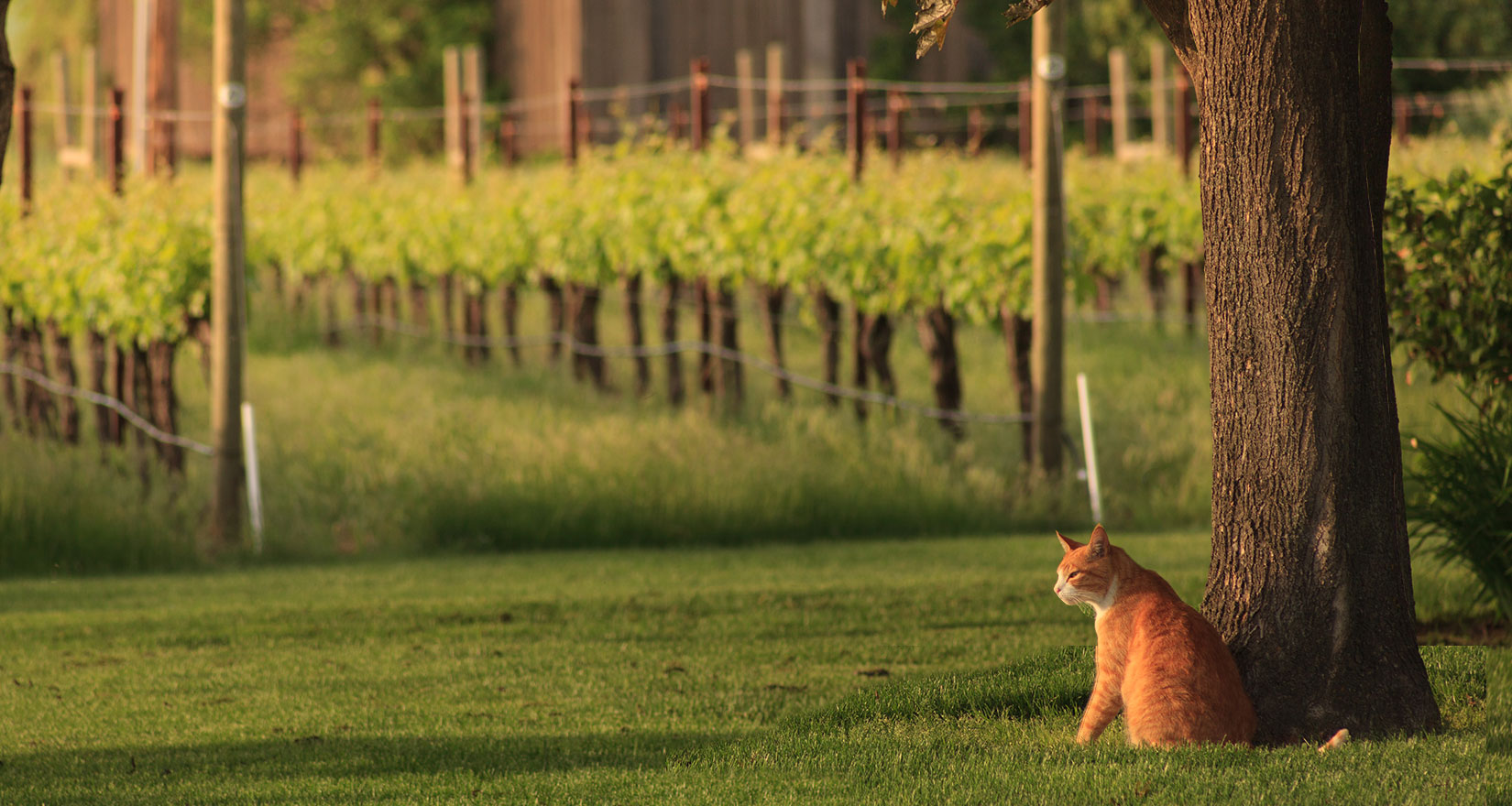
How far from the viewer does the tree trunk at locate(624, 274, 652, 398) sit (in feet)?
47.2

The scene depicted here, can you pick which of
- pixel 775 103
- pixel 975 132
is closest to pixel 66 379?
pixel 775 103

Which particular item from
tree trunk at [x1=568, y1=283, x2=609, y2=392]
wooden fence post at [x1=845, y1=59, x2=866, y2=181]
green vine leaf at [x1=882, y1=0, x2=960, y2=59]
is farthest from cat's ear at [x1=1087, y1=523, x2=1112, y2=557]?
tree trunk at [x1=568, y1=283, x2=609, y2=392]

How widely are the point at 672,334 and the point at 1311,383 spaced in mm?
9499

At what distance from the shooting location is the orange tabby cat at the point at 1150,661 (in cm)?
472

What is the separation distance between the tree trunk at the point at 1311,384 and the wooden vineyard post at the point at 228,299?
22.3ft

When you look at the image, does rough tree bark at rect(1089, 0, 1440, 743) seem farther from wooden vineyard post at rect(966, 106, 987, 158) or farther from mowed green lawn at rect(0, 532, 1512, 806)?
wooden vineyard post at rect(966, 106, 987, 158)

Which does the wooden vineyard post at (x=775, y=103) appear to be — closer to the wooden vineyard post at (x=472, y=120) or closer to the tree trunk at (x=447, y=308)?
the wooden vineyard post at (x=472, y=120)

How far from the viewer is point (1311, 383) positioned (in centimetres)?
495

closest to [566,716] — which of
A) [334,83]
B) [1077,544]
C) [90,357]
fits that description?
[1077,544]

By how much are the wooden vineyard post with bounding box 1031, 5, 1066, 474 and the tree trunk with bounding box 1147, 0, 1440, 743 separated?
5.42 meters

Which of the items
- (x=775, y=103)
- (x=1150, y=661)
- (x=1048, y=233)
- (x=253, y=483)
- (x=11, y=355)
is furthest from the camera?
(x=775, y=103)

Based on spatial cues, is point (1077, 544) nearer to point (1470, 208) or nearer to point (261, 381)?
point (1470, 208)

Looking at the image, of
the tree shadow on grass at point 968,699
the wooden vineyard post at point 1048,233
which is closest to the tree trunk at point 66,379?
the wooden vineyard post at point 1048,233

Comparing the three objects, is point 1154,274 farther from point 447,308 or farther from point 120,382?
point 120,382
